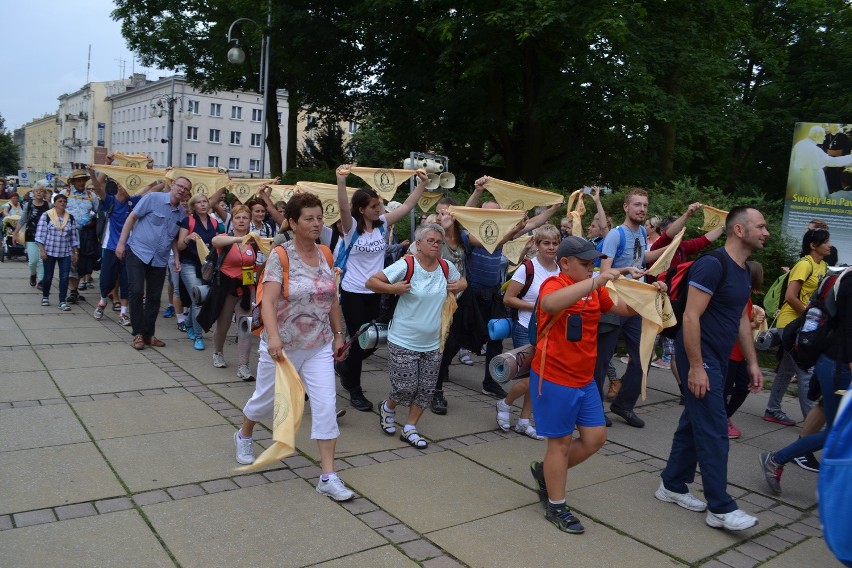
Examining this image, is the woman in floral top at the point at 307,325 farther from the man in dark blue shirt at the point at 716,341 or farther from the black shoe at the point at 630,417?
the black shoe at the point at 630,417

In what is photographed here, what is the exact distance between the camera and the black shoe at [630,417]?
6.40m

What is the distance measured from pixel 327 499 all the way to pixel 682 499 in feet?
7.21

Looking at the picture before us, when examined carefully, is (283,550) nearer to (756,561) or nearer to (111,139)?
(756,561)

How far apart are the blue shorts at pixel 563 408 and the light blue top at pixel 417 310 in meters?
1.42

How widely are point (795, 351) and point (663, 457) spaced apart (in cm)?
129

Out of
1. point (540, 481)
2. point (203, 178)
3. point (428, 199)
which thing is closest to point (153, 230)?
point (203, 178)

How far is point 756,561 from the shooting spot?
3965 mm

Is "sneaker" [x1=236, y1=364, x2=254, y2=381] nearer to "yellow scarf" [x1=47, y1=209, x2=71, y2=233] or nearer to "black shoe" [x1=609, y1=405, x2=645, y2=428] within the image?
"black shoe" [x1=609, y1=405, x2=645, y2=428]

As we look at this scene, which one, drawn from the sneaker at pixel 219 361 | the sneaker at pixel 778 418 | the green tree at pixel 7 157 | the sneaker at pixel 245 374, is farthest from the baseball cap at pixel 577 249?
the green tree at pixel 7 157

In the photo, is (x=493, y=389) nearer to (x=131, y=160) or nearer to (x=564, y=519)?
(x=564, y=519)

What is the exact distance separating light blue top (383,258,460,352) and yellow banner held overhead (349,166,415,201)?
154 centimetres

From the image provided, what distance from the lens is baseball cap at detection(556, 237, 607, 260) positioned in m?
4.01

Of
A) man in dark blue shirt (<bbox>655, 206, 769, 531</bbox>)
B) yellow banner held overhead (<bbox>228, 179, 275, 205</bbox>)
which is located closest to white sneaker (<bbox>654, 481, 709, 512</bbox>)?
man in dark blue shirt (<bbox>655, 206, 769, 531</bbox>)

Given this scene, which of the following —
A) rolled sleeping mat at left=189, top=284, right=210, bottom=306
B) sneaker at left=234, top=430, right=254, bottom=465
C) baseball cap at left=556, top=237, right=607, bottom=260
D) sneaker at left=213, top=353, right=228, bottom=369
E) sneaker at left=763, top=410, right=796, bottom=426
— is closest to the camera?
baseball cap at left=556, top=237, right=607, bottom=260
